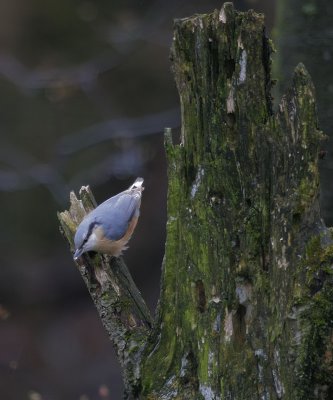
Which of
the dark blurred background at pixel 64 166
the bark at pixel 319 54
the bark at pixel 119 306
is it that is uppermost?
the bark at pixel 319 54

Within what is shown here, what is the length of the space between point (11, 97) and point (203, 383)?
7.43 m

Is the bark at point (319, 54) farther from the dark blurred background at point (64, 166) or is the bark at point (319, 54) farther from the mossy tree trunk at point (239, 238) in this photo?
the dark blurred background at point (64, 166)

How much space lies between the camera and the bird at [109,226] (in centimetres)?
398

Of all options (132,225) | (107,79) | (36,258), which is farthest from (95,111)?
(132,225)

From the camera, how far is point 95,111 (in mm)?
9930

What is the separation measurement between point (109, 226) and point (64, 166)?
17.7ft

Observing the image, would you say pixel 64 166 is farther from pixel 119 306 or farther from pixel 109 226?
pixel 119 306

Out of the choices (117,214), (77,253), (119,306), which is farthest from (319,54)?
(119,306)

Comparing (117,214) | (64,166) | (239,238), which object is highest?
(239,238)

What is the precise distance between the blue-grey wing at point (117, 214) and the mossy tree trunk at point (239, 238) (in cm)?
98

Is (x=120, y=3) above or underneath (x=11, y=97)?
above

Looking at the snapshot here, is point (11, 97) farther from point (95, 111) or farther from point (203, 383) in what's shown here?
point (203, 383)

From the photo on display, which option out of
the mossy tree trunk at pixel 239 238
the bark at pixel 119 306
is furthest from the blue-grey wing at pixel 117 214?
the mossy tree trunk at pixel 239 238

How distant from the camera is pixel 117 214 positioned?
4586 millimetres
